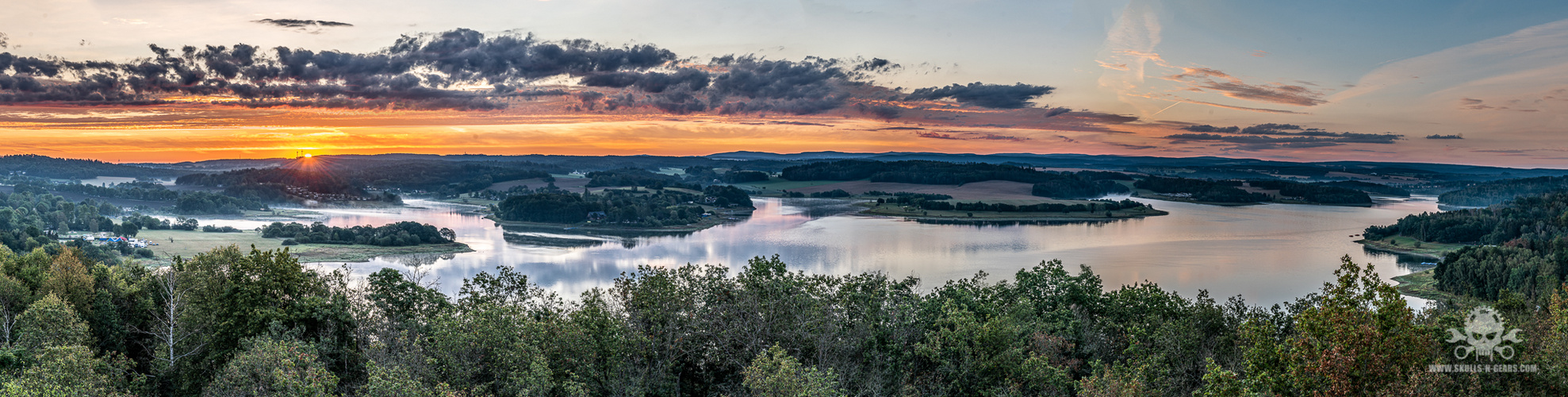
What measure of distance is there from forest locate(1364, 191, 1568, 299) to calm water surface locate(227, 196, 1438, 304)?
440 centimetres

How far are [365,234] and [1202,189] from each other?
102409 millimetres

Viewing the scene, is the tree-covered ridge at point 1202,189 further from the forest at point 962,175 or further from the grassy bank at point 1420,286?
the grassy bank at point 1420,286

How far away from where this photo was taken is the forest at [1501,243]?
136 ft

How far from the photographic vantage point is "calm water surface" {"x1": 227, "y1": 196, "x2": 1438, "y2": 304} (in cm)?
4184

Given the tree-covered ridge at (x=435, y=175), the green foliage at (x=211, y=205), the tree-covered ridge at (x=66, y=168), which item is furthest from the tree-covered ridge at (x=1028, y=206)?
the tree-covered ridge at (x=66, y=168)

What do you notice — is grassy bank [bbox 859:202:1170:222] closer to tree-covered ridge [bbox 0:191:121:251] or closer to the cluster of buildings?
the cluster of buildings

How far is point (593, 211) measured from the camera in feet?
269

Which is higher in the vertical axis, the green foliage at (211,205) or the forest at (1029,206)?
the forest at (1029,206)

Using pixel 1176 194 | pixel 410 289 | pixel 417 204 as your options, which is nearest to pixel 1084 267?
pixel 410 289

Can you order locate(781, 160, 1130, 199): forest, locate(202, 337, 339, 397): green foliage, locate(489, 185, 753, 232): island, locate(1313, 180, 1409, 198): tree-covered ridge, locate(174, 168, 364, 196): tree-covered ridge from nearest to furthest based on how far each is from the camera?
locate(202, 337, 339, 397): green foliage, locate(489, 185, 753, 232): island, locate(174, 168, 364, 196): tree-covered ridge, locate(781, 160, 1130, 199): forest, locate(1313, 180, 1409, 198): tree-covered ridge

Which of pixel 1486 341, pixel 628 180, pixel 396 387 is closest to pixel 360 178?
pixel 628 180

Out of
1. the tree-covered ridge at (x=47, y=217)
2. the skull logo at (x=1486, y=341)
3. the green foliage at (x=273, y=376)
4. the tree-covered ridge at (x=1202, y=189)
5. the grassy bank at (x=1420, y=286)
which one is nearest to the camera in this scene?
the skull logo at (x=1486, y=341)

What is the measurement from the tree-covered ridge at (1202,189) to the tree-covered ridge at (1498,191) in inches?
818

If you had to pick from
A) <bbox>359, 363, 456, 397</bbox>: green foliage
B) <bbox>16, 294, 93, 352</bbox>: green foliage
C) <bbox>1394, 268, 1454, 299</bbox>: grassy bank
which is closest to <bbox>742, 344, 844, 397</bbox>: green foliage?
<bbox>359, 363, 456, 397</bbox>: green foliage
